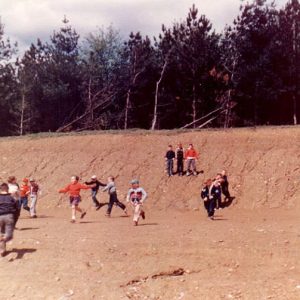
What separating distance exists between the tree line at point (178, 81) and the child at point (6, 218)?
30667mm

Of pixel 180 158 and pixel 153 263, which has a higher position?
pixel 180 158

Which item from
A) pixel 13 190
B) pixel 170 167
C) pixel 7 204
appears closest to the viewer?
pixel 7 204

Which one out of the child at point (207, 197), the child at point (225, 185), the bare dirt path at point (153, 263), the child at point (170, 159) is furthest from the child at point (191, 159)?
the bare dirt path at point (153, 263)

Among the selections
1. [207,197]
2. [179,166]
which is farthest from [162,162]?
[207,197]

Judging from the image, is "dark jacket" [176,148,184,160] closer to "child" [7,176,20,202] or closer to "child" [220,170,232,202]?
"child" [220,170,232,202]

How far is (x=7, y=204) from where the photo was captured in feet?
47.0

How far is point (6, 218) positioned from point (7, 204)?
36 cm

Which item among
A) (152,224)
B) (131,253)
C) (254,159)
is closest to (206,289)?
(131,253)

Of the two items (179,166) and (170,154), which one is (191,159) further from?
(170,154)

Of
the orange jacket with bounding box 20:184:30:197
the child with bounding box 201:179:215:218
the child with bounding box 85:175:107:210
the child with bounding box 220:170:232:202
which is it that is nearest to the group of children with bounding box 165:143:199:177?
the child with bounding box 220:170:232:202

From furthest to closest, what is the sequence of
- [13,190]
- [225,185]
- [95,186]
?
[225,185] < [95,186] < [13,190]

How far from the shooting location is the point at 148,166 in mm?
31125

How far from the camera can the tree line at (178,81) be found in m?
44.2

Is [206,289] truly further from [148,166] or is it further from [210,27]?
[210,27]
